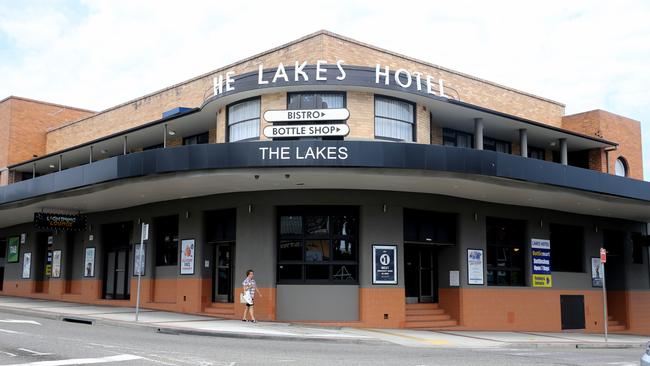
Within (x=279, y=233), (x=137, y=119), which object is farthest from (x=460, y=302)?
(x=137, y=119)

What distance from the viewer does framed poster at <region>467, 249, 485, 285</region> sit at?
23.5m

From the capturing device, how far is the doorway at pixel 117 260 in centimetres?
2805

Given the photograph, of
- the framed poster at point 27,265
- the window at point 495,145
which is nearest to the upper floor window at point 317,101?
the window at point 495,145

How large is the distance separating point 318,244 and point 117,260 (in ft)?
36.9

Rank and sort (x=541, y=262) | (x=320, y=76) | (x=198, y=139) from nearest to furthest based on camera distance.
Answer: (x=320, y=76), (x=541, y=262), (x=198, y=139)

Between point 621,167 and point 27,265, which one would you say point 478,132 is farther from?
point 27,265

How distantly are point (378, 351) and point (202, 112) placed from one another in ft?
40.4

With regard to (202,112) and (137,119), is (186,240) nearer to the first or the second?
(202,112)

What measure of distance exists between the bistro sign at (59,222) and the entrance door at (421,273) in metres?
13.4

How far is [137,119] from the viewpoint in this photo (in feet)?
101

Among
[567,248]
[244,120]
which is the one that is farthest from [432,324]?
[244,120]

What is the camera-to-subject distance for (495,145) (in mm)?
28297

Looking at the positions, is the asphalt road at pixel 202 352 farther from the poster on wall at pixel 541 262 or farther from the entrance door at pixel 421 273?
the poster on wall at pixel 541 262

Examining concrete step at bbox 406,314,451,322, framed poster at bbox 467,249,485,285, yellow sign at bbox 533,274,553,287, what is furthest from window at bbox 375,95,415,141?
yellow sign at bbox 533,274,553,287
